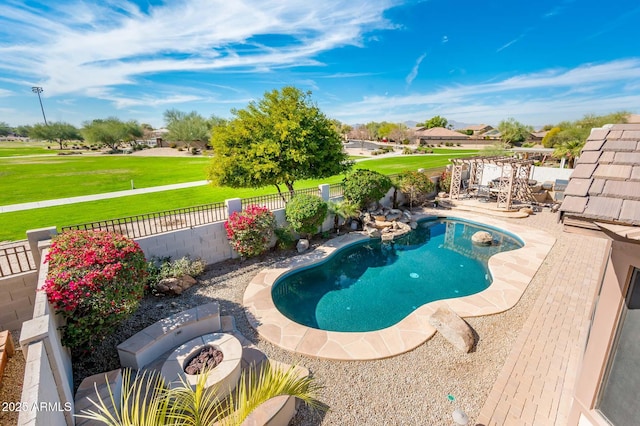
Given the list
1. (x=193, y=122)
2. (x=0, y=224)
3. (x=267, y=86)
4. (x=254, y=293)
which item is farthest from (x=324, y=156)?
(x=193, y=122)

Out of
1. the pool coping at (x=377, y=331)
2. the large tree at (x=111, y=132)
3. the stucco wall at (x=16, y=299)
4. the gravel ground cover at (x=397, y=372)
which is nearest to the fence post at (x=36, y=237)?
the stucco wall at (x=16, y=299)

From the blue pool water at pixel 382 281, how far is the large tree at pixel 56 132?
96711 mm

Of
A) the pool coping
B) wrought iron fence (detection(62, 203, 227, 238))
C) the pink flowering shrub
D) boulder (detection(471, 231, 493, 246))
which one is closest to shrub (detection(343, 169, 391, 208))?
the pool coping

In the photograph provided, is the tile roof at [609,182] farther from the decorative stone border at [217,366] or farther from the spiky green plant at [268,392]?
the decorative stone border at [217,366]

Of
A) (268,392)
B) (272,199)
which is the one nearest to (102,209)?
(272,199)

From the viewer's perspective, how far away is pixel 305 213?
1177 centimetres

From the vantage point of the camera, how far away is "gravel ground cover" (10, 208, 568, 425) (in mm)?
4930

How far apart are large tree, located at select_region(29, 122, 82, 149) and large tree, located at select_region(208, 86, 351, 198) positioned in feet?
299

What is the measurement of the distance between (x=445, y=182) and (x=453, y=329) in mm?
17037

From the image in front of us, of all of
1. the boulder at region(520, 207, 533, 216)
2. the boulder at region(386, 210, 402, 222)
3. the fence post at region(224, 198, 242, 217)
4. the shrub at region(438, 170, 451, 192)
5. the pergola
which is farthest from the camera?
the shrub at region(438, 170, 451, 192)

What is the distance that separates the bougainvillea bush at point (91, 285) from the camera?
5.36 meters

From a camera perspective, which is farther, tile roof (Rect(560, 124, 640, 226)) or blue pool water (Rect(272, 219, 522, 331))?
blue pool water (Rect(272, 219, 522, 331))

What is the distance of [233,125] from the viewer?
1298 centimetres

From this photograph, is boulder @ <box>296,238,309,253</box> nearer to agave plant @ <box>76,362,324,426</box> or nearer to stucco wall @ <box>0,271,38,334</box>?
agave plant @ <box>76,362,324,426</box>
